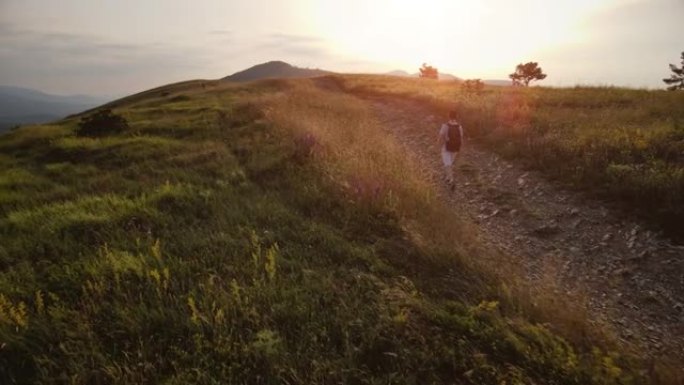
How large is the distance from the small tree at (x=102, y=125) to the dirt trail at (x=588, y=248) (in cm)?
1862

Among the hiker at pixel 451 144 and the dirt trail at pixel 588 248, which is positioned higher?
the hiker at pixel 451 144

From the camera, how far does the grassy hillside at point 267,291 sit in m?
5.08

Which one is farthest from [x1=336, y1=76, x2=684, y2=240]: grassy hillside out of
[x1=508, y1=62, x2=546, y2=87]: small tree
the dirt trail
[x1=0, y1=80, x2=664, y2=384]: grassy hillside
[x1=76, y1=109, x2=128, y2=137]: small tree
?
[x1=508, y1=62, x2=546, y2=87]: small tree

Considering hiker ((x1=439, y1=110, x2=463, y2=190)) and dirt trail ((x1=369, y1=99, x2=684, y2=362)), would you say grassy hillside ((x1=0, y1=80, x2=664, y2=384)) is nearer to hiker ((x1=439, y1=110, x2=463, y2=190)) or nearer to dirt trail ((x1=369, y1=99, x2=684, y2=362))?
dirt trail ((x1=369, y1=99, x2=684, y2=362))

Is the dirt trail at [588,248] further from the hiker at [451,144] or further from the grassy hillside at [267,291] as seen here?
the grassy hillside at [267,291]

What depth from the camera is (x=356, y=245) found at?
26.6 feet

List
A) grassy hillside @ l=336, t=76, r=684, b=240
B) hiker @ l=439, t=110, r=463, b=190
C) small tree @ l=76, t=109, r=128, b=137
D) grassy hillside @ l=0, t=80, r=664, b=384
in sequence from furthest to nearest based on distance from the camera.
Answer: small tree @ l=76, t=109, r=128, b=137, hiker @ l=439, t=110, r=463, b=190, grassy hillside @ l=336, t=76, r=684, b=240, grassy hillside @ l=0, t=80, r=664, b=384

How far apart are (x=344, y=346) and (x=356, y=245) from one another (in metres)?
2.89

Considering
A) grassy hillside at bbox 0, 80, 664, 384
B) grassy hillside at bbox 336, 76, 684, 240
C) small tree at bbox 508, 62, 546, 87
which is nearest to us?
grassy hillside at bbox 0, 80, 664, 384

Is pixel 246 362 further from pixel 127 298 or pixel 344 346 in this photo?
pixel 127 298

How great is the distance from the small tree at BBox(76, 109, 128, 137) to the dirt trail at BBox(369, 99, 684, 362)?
18.6 meters

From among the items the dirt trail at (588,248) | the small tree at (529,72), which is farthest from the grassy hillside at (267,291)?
the small tree at (529,72)

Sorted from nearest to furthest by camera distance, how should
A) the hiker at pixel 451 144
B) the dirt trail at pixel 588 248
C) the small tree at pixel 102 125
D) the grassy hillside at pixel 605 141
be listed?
the dirt trail at pixel 588 248 → the grassy hillside at pixel 605 141 → the hiker at pixel 451 144 → the small tree at pixel 102 125

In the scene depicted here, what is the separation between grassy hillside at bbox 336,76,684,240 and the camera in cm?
1022
